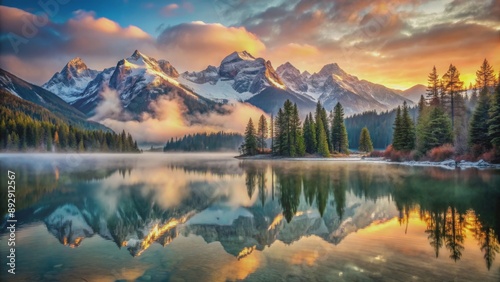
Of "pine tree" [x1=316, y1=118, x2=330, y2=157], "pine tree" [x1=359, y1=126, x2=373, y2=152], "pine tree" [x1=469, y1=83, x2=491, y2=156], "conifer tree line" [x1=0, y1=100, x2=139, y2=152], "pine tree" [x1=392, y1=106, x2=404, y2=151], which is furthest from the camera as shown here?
"conifer tree line" [x1=0, y1=100, x2=139, y2=152]

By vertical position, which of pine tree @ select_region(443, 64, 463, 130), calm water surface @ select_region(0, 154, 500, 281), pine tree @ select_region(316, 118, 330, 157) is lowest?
calm water surface @ select_region(0, 154, 500, 281)

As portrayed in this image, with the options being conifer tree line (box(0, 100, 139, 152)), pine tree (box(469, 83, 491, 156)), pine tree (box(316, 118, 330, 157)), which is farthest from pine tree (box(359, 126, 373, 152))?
conifer tree line (box(0, 100, 139, 152))

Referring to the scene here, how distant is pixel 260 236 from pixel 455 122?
76644 millimetres

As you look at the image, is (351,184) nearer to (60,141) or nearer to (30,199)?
(30,199)

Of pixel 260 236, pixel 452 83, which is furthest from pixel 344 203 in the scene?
pixel 452 83

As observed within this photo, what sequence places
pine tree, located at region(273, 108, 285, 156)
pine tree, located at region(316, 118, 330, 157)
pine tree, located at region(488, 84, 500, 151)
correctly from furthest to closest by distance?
pine tree, located at region(273, 108, 285, 156) → pine tree, located at region(316, 118, 330, 157) → pine tree, located at region(488, 84, 500, 151)

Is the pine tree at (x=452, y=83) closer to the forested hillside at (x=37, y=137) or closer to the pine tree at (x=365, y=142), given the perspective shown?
the pine tree at (x=365, y=142)

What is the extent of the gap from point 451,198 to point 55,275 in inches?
1027

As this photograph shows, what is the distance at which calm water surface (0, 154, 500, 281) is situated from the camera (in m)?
11.9

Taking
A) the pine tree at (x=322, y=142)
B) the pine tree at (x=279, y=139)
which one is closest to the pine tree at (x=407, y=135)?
the pine tree at (x=322, y=142)

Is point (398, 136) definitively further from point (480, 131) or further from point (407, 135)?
point (480, 131)

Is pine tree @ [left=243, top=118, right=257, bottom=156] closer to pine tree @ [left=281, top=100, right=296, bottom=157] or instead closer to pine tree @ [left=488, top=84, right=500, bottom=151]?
pine tree @ [left=281, top=100, right=296, bottom=157]

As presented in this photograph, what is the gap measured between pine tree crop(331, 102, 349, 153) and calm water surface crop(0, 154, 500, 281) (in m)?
89.6

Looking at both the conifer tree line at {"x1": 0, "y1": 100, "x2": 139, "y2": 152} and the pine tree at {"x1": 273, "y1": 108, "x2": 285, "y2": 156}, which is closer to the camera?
the pine tree at {"x1": 273, "y1": 108, "x2": 285, "y2": 156}
